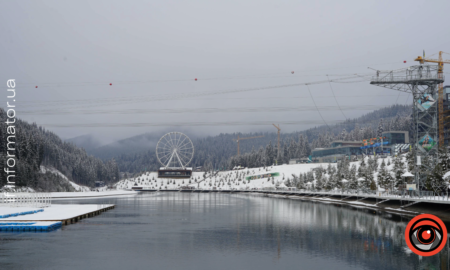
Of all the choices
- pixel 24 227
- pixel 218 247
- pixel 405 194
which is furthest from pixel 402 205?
pixel 24 227

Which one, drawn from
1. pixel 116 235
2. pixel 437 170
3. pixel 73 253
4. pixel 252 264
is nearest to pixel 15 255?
pixel 73 253

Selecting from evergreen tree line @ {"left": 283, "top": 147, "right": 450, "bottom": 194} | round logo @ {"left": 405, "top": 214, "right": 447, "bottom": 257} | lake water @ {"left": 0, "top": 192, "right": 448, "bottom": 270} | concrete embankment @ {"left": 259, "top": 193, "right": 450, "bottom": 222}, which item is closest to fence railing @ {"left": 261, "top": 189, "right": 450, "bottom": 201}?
concrete embankment @ {"left": 259, "top": 193, "right": 450, "bottom": 222}

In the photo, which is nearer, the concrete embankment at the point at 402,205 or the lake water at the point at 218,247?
the lake water at the point at 218,247

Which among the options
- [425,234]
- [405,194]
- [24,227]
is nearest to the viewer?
[425,234]

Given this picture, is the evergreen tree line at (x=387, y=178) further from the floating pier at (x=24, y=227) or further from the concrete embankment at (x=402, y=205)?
the floating pier at (x=24, y=227)

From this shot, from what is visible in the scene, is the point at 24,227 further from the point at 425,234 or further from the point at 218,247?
the point at 425,234

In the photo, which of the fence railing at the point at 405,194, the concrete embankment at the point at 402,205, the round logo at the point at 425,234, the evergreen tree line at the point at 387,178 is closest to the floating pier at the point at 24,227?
the round logo at the point at 425,234

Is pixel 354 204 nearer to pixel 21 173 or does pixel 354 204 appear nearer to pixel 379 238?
pixel 379 238

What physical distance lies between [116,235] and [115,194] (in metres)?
126

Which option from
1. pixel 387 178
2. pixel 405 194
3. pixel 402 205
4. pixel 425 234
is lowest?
pixel 402 205

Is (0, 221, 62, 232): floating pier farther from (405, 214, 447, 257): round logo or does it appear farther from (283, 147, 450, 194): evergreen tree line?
(283, 147, 450, 194): evergreen tree line

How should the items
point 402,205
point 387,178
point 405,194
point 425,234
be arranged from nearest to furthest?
point 425,234, point 402,205, point 405,194, point 387,178

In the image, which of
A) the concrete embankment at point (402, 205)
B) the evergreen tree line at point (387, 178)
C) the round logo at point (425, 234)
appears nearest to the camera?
the round logo at point (425, 234)

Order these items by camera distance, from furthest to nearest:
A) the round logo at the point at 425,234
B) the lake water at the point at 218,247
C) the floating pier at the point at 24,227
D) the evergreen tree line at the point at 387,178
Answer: the evergreen tree line at the point at 387,178 < the floating pier at the point at 24,227 < the lake water at the point at 218,247 < the round logo at the point at 425,234
